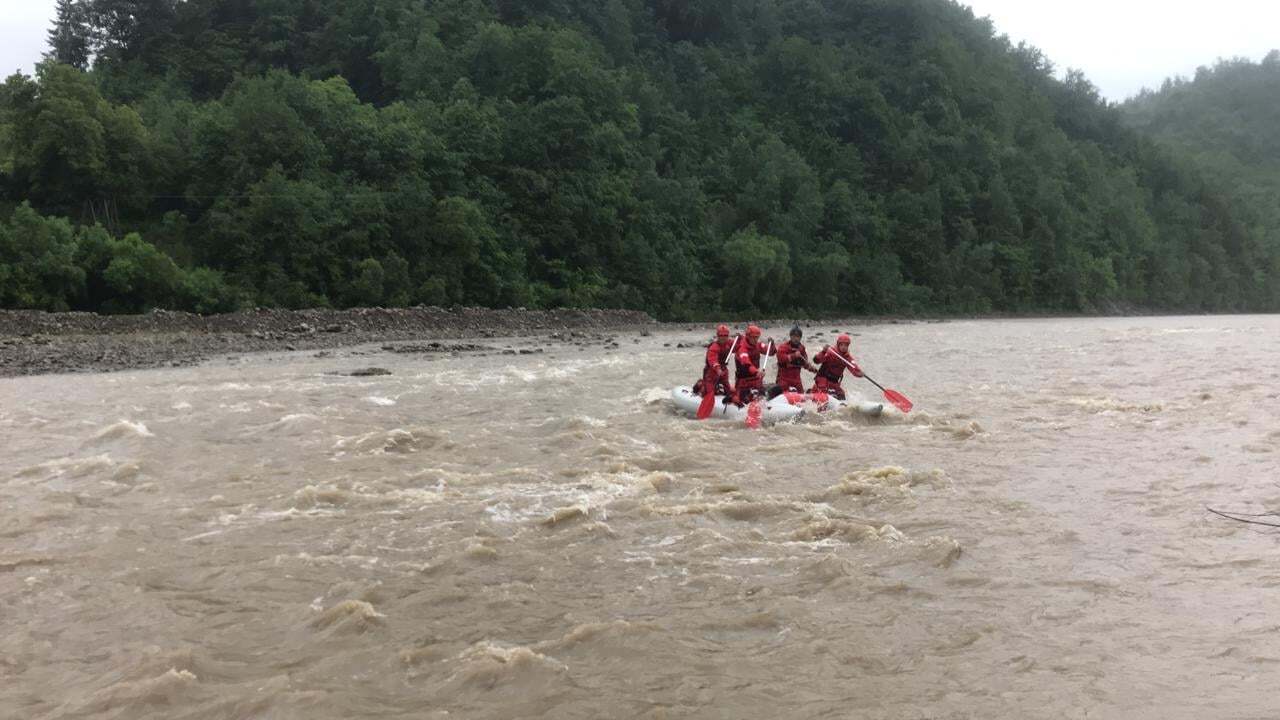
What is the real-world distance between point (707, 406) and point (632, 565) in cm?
729

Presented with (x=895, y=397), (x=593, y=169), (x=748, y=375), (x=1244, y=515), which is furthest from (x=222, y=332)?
(x=1244, y=515)

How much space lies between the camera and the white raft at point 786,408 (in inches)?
543

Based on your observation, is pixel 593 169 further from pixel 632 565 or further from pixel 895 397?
pixel 632 565

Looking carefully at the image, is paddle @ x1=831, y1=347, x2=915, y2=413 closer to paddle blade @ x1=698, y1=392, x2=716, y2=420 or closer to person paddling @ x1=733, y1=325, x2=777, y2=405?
person paddling @ x1=733, y1=325, x2=777, y2=405

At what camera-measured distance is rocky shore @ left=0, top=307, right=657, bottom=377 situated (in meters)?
20.4

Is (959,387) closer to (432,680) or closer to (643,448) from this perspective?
(643,448)

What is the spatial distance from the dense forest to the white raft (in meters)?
21.6

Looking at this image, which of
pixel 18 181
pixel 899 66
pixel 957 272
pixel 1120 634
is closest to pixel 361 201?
pixel 18 181

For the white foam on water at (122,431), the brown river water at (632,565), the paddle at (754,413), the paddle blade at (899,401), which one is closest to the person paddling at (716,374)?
the paddle at (754,413)

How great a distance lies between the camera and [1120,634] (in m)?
5.58

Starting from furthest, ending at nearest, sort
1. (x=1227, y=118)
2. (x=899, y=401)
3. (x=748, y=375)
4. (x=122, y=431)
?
(x=1227, y=118)
(x=748, y=375)
(x=899, y=401)
(x=122, y=431)

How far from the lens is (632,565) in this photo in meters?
6.97

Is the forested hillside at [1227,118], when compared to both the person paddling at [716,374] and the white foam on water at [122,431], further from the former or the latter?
the white foam on water at [122,431]

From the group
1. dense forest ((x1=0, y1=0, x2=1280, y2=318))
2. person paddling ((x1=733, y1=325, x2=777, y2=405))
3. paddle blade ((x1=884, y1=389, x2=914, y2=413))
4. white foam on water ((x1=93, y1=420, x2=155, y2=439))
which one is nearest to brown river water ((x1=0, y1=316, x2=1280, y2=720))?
white foam on water ((x1=93, y1=420, x2=155, y2=439))
